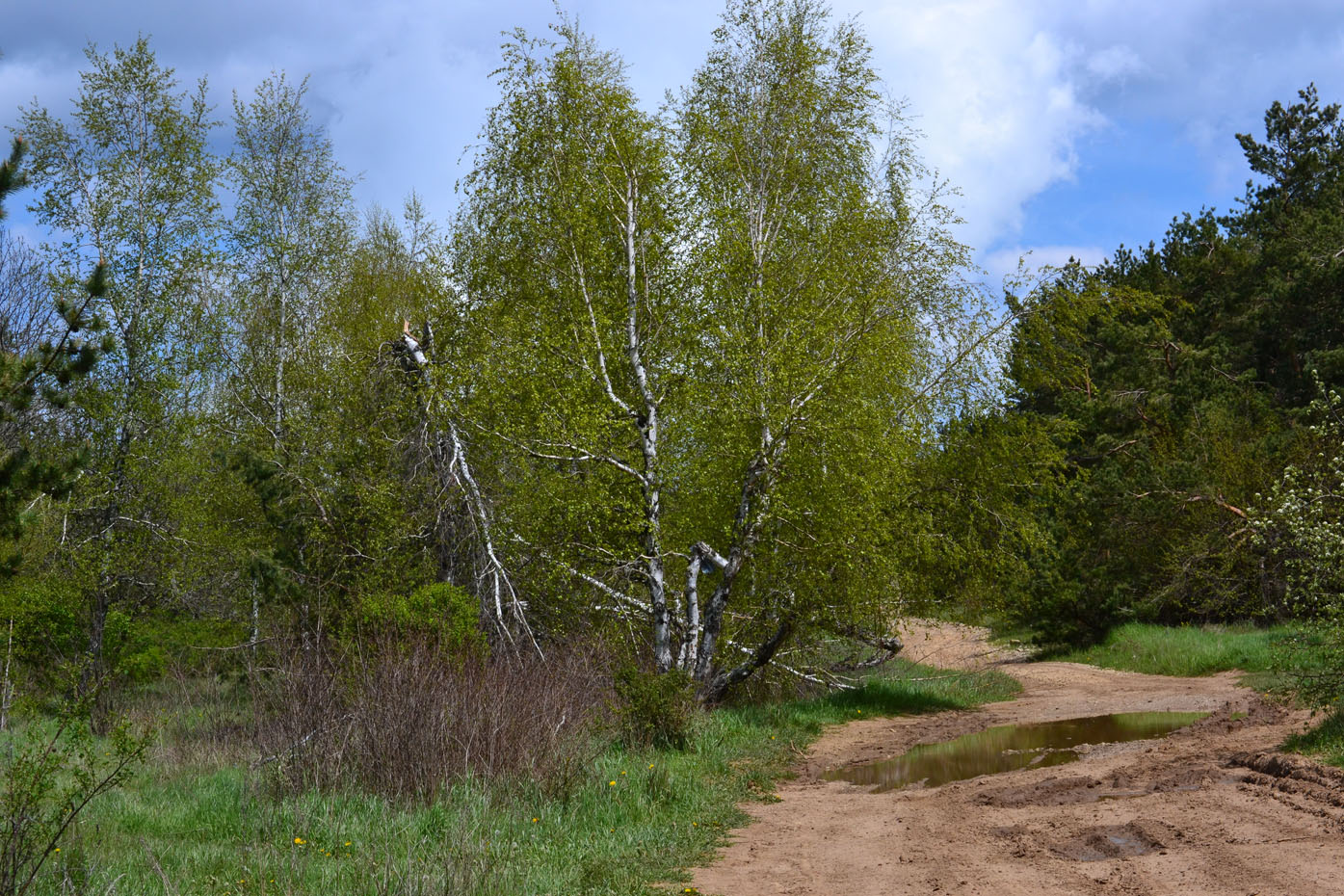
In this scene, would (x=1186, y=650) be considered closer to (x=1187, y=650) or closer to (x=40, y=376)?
(x=1187, y=650)

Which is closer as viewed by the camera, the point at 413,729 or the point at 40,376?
the point at 413,729

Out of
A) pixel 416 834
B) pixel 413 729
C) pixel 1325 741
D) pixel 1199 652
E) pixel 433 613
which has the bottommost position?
pixel 416 834

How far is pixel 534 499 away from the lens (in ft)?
43.6

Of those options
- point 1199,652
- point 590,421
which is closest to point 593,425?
point 590,421

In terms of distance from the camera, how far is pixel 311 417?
18203mm

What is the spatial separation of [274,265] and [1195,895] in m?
20.2

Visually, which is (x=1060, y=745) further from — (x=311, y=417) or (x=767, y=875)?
(x=311, y=417)

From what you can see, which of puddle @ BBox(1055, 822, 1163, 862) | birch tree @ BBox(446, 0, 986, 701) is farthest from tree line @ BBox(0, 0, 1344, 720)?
puddle @ BBox(1055, 822, 1163, 862)

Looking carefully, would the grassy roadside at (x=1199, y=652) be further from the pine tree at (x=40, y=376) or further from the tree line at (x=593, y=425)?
the pine tree at (x=40, y=376)

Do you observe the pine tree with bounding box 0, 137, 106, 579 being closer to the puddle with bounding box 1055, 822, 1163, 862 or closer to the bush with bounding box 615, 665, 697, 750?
the bush with bounding box 615, 665, 697, 750

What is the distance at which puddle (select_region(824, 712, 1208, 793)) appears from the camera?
10.3m

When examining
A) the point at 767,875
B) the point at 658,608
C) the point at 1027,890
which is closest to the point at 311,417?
the point at 658,608

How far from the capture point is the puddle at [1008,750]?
1034 cm

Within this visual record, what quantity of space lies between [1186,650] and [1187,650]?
19 millimetres
